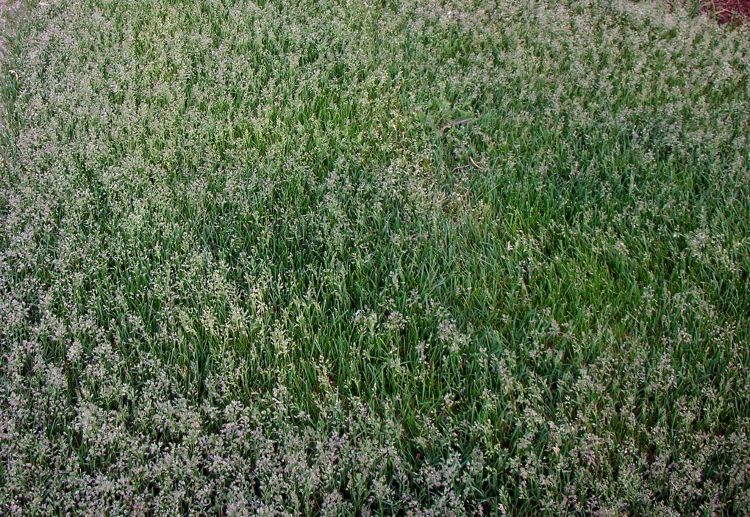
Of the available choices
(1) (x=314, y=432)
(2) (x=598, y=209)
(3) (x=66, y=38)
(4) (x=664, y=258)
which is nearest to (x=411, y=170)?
(2) (x=598, y=209)

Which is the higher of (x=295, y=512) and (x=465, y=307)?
(x=465, y=307)

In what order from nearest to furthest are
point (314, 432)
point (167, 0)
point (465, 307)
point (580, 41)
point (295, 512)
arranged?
point (295, 512) → point (314, 432) → point (465, 307) → point (580, 41) → point (167, 0)

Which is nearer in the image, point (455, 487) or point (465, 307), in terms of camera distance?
point (455, 487)

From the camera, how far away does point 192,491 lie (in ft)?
8.11

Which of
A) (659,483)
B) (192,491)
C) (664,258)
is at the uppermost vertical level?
(664,258)

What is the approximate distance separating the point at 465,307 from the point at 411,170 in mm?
1012

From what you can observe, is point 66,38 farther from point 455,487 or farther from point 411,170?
point 455,487

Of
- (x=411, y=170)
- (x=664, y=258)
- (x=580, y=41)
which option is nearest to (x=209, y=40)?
(x=411, y=170)

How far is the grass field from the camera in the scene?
8.19 feet

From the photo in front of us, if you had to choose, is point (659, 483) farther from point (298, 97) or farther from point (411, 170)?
point (298, 97)

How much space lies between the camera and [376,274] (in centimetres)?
326

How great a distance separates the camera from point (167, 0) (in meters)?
5.81

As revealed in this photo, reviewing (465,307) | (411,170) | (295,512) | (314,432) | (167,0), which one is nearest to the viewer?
(295,512)

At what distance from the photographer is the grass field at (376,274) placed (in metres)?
2.50
